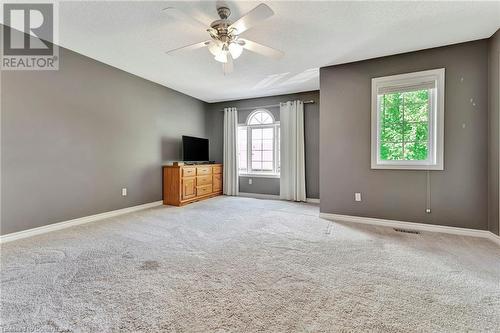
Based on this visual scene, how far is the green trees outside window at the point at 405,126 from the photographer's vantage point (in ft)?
10.6

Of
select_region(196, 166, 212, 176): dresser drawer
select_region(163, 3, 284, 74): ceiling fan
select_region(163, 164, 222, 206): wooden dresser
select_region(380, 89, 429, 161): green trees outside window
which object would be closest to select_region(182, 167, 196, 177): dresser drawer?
select_region(163, 164, 222, 206): wooden dresser

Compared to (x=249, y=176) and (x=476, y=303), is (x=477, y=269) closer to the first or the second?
(x=476, y=303)

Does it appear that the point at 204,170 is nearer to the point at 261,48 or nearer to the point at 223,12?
the point at 261,48

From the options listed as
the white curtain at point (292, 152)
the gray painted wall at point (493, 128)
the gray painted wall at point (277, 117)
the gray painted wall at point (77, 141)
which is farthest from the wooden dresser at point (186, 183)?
the gray painted wall at point (493, 128)

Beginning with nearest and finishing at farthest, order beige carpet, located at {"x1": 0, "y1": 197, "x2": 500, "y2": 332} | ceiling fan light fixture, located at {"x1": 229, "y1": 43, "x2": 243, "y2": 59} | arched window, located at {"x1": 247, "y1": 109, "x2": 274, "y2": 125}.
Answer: beige carpet, located at {"x1": 0, "y1": 197, "x2": 500, "y2": 332} → ceiling fan light fixture, located at {"x1": 229, "y1": 43, "x2": 243, "y2": 59} → arched window, located at {"x1": 247, "y1": 109, "x2": 274, "y2": 125}

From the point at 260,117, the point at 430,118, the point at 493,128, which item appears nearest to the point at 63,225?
the point at 260,117

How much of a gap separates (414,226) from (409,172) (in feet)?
2.54

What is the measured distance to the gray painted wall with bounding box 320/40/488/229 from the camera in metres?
2.95

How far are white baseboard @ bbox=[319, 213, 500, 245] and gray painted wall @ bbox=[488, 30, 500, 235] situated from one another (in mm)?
106

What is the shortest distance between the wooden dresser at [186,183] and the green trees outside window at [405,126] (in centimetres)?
368

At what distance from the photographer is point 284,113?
5.42m

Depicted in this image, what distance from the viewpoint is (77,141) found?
134 inches

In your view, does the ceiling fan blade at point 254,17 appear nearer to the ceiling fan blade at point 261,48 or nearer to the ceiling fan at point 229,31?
the ceiling fan at point 229,31

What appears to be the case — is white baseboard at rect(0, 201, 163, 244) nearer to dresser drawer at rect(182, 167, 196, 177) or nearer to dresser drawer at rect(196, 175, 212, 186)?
dresser drawer at rect(182, 167, 196, 177)
